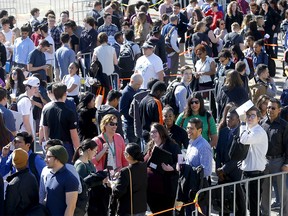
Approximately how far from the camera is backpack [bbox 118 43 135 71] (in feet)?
60.8

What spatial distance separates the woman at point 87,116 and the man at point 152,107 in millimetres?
743

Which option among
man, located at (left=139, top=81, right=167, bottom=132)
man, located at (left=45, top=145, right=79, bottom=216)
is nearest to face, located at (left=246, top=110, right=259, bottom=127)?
man, located at (left=139, top=81, right=167, bottom=132)

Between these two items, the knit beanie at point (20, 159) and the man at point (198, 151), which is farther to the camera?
the man at point (198, 151)

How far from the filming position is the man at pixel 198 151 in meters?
12.1

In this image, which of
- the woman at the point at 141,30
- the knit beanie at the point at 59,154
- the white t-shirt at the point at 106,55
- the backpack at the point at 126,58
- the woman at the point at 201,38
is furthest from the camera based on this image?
the woman at the point at 141,30

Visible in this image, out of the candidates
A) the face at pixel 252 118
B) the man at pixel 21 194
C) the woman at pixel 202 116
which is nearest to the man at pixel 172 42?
the woman at pixel 202 116

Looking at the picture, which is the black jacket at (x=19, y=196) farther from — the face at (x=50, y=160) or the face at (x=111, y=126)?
the face at (x=111, y=126)

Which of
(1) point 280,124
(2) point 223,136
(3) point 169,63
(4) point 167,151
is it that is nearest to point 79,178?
(4) point 167,151

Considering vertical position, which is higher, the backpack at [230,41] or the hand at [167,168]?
the backpack at [230,41]

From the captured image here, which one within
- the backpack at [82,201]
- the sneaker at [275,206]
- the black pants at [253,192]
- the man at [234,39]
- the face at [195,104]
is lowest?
the sneaker at [275,206]

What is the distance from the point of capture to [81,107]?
14.3 meters

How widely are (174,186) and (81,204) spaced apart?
1.51m

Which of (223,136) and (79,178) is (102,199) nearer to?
(79,178)

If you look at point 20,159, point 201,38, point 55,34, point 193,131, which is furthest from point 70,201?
point 55,34
